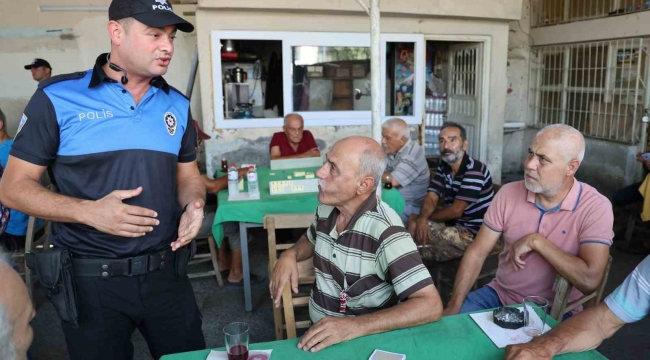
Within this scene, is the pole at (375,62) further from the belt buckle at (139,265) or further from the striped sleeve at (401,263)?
the belt buckle at (139,265)

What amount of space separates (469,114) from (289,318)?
637cm

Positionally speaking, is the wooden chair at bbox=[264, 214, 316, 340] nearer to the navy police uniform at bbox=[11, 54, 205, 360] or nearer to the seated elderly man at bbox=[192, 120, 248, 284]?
the navy police uniform at bbox=[11, 54, 205, 360]

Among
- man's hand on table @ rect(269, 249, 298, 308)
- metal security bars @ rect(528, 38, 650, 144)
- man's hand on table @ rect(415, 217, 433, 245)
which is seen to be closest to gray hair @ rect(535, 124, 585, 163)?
man's hand on table @ rect(269, 249, 298, 308)

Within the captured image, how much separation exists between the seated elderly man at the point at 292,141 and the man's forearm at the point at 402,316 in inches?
143

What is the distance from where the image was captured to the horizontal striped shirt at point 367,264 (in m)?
1.70

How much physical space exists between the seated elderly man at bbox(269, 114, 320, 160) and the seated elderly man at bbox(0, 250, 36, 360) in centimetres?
388

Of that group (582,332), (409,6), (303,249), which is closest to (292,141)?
(409,6)

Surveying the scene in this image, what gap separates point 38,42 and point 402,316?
24.1ft

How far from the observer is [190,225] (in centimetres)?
172

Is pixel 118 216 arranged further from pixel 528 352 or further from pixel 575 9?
pixel 575 9

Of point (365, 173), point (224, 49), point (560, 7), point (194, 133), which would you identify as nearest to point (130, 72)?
point (194, 133)

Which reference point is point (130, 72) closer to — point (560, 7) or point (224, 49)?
point (224, 49)

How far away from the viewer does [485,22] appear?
22.6ft

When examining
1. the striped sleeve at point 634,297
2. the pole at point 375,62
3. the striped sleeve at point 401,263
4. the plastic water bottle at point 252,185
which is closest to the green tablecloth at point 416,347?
the striped sleeve at point 401,263
